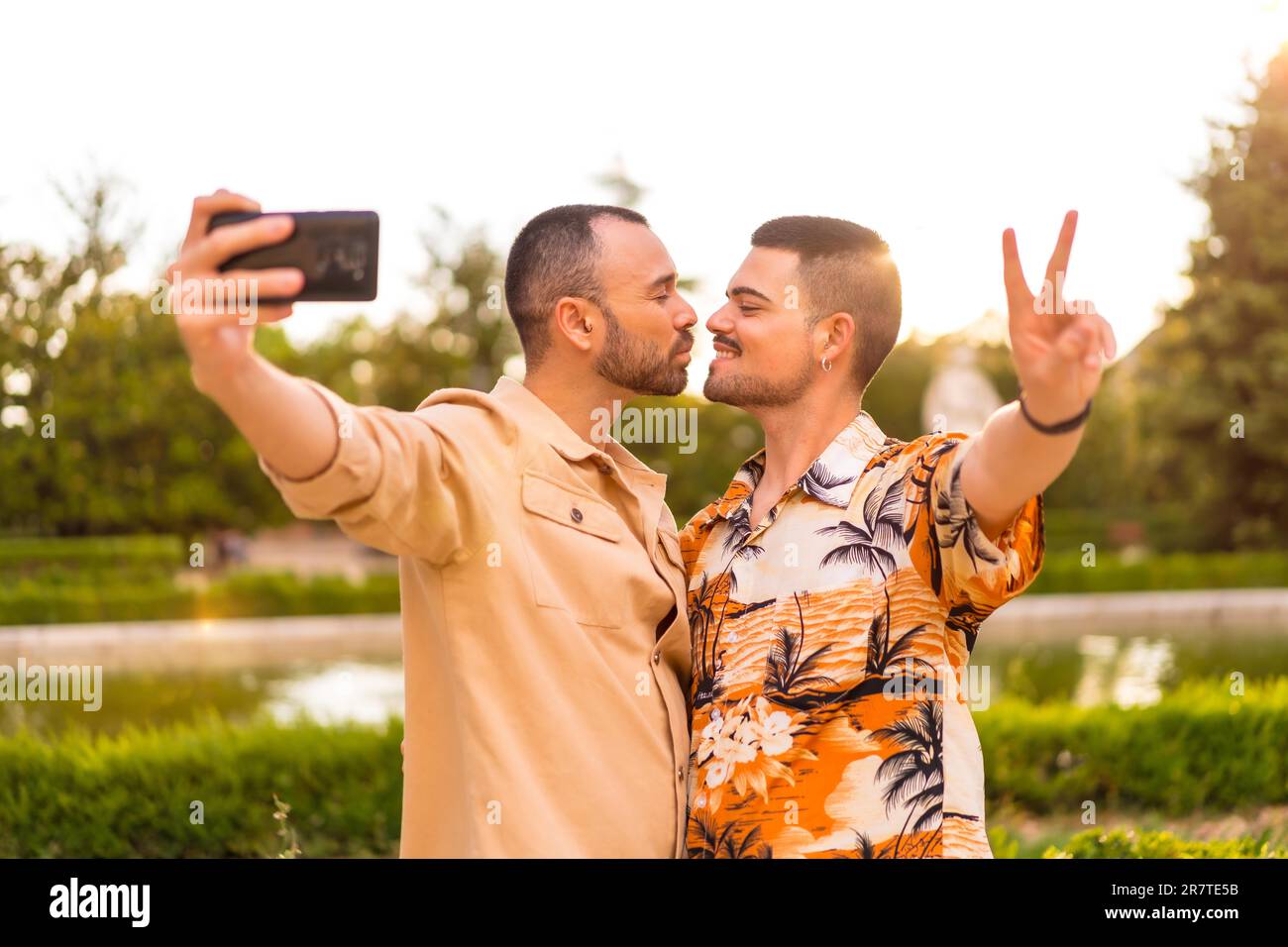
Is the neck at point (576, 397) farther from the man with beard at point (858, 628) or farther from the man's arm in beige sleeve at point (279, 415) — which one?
the man's arm in beige sleeve at point (279, 415)

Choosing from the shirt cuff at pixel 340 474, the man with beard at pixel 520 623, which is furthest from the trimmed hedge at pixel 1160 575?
the shirt cuff at pixel 340 474

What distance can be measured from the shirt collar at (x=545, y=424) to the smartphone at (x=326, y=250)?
0.77m

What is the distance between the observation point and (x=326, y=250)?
2.02 metres

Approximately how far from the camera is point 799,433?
3016mm

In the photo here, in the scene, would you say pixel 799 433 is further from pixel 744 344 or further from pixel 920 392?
pixel 920 392

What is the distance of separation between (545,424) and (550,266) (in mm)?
496

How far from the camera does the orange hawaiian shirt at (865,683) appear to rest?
8.19 ft

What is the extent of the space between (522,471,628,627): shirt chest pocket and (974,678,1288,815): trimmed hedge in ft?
14.9

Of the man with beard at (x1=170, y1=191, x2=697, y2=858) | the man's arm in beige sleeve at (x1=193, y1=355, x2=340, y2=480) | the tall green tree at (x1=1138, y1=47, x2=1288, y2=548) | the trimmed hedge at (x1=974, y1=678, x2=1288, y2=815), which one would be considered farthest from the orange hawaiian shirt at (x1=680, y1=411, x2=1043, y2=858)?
the tall green tree at (x1=1138, y1=47, x2=1288, y2=548)

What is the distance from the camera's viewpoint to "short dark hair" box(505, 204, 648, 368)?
3096 millimetres

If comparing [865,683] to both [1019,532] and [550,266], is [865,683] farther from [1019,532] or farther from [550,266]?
[550,266]
